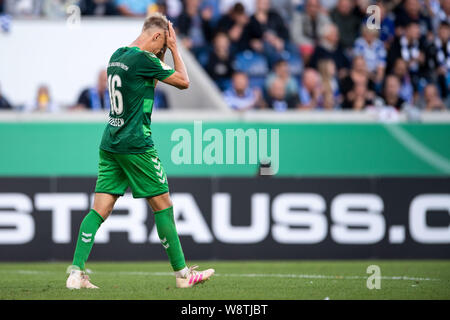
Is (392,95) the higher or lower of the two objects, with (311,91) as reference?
lower

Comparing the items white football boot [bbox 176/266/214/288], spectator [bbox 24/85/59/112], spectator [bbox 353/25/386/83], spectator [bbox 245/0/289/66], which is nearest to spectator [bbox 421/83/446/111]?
spectator [bbox 353/25/386/83]

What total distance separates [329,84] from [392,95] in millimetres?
1016

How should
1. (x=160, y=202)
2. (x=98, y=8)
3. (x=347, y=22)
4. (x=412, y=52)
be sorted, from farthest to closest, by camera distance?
(x=347, y=22), (x=98, y=8), (x=412, y=52), (x=160, y=202)

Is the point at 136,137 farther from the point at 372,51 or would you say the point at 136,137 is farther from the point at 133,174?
the point at 372,51

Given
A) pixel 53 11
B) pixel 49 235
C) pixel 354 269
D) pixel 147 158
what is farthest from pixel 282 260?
pixel 53 11

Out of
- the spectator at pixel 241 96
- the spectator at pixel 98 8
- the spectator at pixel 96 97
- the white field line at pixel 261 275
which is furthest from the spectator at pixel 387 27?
the white field line at pixel 261 275

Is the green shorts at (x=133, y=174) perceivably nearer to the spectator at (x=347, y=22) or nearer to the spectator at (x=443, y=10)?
the spectator at (x=347, y=22)

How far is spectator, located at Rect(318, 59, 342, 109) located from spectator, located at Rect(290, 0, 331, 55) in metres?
0.92

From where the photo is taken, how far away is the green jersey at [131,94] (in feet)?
24.9

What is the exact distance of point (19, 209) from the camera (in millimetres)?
11562

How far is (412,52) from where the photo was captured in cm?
1511

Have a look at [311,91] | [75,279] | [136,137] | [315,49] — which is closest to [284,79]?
[311,91]

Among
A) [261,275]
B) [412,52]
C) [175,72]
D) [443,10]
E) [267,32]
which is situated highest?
[443,10]

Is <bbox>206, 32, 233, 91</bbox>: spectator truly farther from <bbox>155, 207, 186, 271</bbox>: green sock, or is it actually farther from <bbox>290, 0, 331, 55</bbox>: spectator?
<bbox>155, 207, 186, 271</bbox>: green sock
